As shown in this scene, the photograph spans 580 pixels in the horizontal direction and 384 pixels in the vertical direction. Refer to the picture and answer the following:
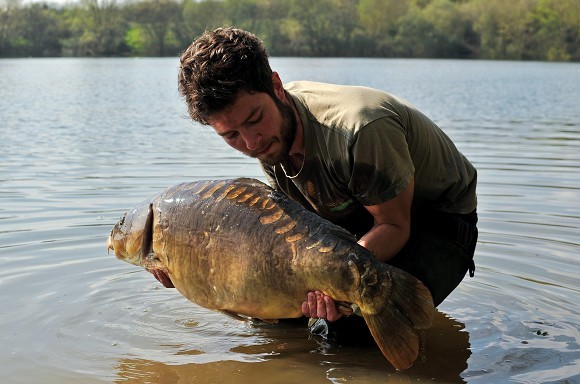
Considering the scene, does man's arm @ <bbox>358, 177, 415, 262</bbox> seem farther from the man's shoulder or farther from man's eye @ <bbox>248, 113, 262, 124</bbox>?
man's eye @ <bbox>248, 113, 262, 124</bbox>

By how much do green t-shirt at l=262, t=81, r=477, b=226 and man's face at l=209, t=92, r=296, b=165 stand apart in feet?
0.33

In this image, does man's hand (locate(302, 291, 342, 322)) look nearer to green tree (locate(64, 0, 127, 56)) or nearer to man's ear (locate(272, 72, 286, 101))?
man's ear (locate(272, 72, 286, 101))

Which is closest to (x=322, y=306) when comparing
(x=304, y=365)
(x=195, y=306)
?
(x=304, y=365)

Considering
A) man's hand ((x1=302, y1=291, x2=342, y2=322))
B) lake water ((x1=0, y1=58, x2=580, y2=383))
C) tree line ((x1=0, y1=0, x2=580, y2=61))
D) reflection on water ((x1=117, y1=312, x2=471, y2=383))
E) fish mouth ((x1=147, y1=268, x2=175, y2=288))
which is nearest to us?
man's hand ((x1=302, y1=291, x2=342, y2=322))

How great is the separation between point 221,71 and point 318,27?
77.6 meters

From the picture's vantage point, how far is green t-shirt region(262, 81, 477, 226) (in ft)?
12.5

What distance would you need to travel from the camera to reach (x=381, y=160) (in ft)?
12.5

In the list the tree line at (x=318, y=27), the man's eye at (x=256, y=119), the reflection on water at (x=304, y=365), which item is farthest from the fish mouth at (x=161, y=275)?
the tree line at (x=318, y=27)

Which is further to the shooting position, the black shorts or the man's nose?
the black shorts

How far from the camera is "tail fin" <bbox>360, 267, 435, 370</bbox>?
3568 millimetres

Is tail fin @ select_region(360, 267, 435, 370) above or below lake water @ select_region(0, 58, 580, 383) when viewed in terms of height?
above

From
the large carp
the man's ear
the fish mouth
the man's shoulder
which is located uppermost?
the man's ear

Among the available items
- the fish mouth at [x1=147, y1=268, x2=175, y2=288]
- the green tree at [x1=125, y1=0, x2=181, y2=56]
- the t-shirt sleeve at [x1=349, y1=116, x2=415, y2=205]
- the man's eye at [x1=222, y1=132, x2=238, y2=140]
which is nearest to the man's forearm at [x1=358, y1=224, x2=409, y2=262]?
the t-shirt sleeve at [x1=349, y1=116, x2=415, y2=205]

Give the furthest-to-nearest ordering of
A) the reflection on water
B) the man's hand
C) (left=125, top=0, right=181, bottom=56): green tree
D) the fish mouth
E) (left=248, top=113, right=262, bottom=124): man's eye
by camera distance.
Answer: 1. (left=125, top=0, right=181, bottom=56): green tree
2. the reflection on water
3. the fish mouth
4. (left=248, top=113, right=262, bottom=124): man's eye
5. the man's hand
